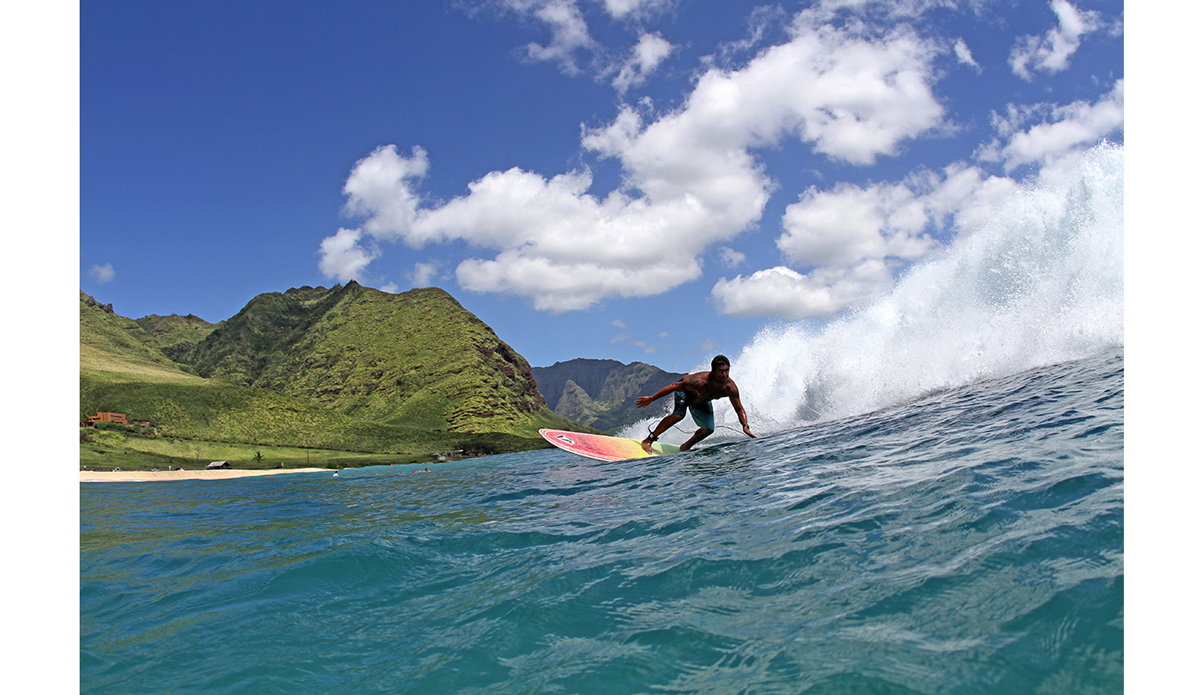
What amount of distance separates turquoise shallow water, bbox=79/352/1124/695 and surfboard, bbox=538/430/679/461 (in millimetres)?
10403

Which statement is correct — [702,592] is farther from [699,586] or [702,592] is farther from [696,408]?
[696,408]

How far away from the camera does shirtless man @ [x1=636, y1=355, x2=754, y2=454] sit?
1872 centimetres

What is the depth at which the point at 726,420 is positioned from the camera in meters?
45.2

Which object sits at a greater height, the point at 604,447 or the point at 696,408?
the point at 696,408

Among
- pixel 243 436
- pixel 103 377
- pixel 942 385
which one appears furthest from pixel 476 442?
pixel 942 385

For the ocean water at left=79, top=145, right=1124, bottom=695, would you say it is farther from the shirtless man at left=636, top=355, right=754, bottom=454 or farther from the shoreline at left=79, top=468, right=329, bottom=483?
the shoreline at left=79, top=468, right=329, bottom=483

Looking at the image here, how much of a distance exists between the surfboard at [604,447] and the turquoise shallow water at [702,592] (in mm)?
10403

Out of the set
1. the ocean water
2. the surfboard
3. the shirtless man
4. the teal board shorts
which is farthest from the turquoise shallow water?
the surfboard

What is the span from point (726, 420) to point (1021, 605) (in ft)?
137

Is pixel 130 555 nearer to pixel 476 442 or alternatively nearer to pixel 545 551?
pixel 545 551

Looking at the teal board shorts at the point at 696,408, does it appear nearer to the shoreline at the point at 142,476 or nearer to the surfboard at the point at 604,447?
the surfboard at the point at 604,447

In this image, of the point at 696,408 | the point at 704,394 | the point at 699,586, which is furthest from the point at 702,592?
the point at 696,408

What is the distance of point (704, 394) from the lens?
779 inches

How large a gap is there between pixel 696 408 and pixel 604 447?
4904 mm
